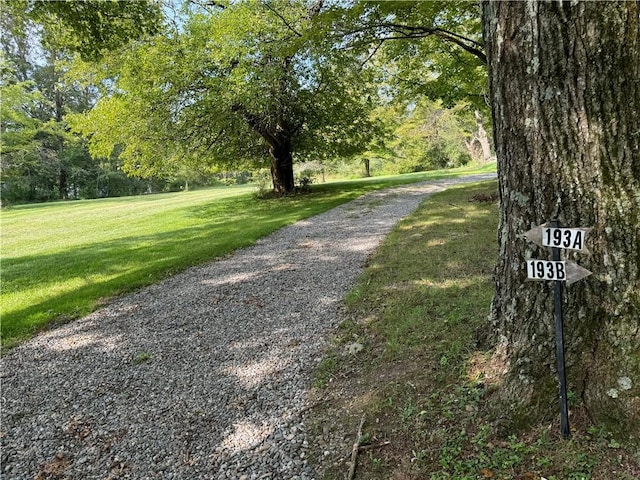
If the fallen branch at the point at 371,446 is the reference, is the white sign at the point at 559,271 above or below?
above

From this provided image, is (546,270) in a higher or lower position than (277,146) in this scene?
lower

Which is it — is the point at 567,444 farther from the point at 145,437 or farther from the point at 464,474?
the point at 145,437

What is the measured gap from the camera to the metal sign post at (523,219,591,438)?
1.87m

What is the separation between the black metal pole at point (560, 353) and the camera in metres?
1.90

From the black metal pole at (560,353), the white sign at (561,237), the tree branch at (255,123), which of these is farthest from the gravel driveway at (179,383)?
the tree branch at (255,123)

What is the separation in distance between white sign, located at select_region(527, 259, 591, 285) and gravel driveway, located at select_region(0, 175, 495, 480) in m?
1.56

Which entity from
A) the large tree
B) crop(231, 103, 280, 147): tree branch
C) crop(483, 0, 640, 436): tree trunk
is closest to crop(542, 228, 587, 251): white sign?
crop(483, 0, 640, 436): tree trunk

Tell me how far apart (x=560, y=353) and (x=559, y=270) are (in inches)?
15.5

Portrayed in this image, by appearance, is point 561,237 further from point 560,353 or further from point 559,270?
point 560,353

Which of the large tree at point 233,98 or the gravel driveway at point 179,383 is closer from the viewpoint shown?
the gravel driveway at point 179,383

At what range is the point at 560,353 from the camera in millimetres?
1909

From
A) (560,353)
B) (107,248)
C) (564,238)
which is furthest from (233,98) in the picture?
(560,353)

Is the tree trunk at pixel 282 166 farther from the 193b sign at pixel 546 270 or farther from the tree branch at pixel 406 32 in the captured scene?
the 193b sign at pixel 546 270

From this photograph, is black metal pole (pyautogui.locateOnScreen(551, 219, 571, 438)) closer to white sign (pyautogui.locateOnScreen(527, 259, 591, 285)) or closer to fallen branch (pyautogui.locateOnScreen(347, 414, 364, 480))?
white sign (pyautogui.locateOnScreen(527, 259, 591, 285))
